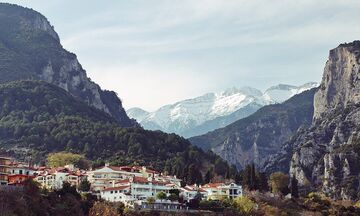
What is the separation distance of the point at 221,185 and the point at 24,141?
213 ft

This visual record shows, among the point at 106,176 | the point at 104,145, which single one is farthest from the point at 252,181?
the point at 104,145

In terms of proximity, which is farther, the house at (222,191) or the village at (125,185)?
the house at (222,191)

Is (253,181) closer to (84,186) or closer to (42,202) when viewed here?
Result: (84,186)

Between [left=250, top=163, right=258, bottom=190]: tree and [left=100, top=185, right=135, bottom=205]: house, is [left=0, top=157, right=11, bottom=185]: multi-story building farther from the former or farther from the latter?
[left=250, top=163, right=258, bottom=190]: tree

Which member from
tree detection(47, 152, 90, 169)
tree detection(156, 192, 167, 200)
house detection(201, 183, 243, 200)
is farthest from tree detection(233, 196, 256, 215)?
tree detection(47, 152, 90, 169)

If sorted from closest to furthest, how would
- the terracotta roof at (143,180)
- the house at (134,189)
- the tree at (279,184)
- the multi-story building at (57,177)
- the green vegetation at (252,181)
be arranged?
1. the multi-story building at (57,177)
2. the house at (134,189)
3. the terracotta roof at (143,180)
4. the green vegetation at (252,181)
5. the tree at (279,184)

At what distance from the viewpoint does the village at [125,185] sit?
12144 centimetres

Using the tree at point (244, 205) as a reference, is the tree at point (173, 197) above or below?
above

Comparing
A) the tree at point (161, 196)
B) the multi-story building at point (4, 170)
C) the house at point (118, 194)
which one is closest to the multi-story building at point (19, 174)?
the multi-story building at point (4, 170)

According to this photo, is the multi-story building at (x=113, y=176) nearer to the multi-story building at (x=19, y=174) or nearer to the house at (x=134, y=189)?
the house at (x=134, y=189)

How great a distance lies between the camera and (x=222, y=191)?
137 meters

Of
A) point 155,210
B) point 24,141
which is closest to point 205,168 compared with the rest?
point 24,141

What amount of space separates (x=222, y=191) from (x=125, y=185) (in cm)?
2002

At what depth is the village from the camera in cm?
12144
